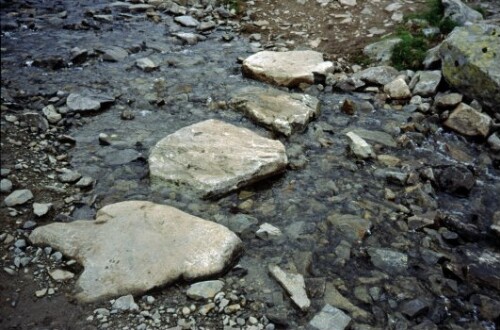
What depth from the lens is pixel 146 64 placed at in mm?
7203

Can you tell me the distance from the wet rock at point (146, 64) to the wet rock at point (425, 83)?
4.03 metres

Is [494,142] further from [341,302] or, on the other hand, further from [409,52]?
[341,302]

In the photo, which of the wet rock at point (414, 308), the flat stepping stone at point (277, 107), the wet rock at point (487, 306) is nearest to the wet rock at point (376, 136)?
the flat stepping stone at point (277, 107)

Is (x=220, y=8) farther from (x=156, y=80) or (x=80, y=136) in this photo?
(x=80, y=136)

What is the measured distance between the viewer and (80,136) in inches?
217

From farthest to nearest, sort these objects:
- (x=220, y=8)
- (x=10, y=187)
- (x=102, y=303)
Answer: (x=220, y=8)
(x=10, y=187)
(x=102, y=303)

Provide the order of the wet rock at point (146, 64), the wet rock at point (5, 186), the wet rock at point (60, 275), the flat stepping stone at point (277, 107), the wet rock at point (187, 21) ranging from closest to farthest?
the wet rock at point (60, 275)
the wet rock at point (5, 186)
the flat stepping stone at point (277, 107)
the wet rock at point (146, 64)
the wet rock at point (187, 21)

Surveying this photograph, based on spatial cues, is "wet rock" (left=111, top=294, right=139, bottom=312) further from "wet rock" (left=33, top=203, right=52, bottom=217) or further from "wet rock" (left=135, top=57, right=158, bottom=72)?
"wet rock" (left=135, top=57, right=158, bottom=72)

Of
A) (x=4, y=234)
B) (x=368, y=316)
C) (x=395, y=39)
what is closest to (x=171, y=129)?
(x=4, y=234)

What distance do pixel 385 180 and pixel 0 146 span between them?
431 centimetres

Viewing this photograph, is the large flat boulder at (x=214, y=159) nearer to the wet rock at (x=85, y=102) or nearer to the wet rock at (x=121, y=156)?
the wet rock at (x=121, y=156)

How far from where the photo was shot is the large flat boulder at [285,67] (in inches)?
277

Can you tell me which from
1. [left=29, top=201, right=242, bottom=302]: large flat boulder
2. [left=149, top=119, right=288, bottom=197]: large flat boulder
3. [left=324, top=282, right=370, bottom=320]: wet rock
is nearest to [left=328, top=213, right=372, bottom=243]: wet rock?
[left=324, top=282, right=370, bottom=320]: wet rock

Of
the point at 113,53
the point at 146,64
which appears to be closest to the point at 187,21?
the point at 113,53
